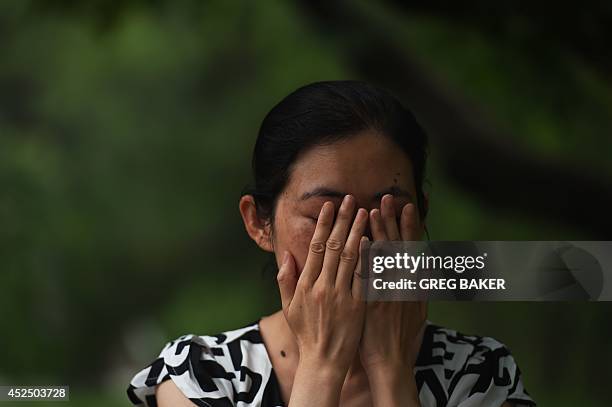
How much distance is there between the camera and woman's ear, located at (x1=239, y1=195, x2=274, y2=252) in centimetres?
133

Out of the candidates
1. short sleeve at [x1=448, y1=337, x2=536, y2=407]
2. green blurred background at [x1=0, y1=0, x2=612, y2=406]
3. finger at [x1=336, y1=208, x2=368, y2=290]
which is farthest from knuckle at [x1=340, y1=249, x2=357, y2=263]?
green blurred background at [x1=0, y1=0, x2=612, y2=406]

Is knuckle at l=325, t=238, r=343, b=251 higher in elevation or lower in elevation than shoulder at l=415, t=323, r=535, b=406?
higher

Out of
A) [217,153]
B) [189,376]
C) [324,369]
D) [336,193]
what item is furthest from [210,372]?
[217,153]

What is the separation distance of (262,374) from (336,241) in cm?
25

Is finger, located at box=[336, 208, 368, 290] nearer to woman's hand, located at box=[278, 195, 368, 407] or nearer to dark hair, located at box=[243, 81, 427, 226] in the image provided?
woman's hand, located at box=[278, 195, 368, 407]

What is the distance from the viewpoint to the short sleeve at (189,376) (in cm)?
123

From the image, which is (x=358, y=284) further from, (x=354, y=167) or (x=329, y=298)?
(x=354, y=167)

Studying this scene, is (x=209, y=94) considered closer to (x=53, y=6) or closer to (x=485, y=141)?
(x=53, y=6)

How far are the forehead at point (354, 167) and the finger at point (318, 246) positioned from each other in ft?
0.13

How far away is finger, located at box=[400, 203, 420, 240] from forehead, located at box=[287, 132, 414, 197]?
39 mm

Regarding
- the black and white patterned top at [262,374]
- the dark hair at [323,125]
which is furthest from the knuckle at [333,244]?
the black and white patterned top at [262,374]

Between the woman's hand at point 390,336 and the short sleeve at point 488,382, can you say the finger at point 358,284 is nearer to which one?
the woman's hand at point 390,336

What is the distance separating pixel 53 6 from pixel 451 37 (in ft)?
4.48

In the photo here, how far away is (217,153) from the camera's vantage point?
322cm
